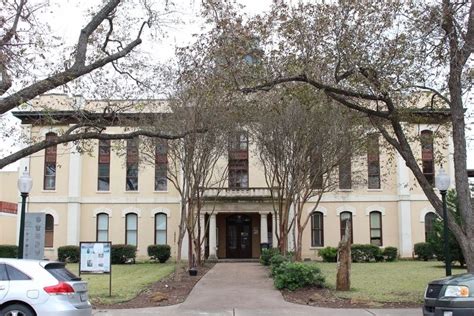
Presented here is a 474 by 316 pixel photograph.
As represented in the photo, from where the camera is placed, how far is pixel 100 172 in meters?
41.1

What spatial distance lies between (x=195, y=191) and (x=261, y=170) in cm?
1408

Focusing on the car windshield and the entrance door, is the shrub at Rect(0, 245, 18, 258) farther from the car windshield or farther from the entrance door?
the car windshield

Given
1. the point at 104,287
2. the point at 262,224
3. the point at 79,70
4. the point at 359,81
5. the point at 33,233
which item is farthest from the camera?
the point at 262,224

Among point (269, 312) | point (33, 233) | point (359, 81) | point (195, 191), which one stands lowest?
point (269, 312)

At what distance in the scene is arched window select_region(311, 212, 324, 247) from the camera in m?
40.2

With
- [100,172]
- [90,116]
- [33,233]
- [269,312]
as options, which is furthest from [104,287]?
[100,172]

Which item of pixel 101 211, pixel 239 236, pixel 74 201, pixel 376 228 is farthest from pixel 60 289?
pixel 376 228

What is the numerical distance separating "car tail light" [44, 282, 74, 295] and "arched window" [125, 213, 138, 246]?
100ft

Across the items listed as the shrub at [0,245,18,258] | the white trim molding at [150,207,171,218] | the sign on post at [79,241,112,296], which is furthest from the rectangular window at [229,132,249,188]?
the shrub at [0,245,18,258]

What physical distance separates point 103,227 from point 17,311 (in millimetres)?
31279

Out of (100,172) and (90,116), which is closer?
(90,116)

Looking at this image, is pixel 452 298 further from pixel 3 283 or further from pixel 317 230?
pixel 317 230

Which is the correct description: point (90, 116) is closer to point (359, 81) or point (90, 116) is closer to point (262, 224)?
point (359, 81)

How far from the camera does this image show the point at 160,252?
38094mm
